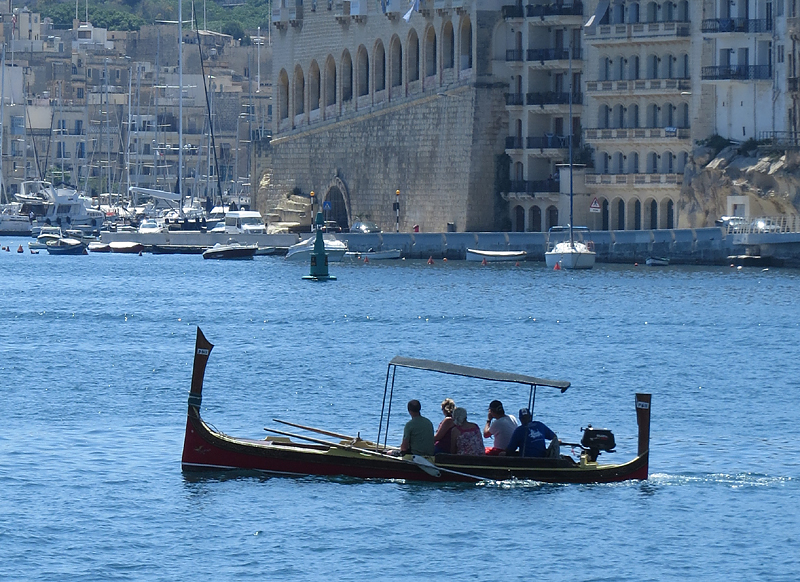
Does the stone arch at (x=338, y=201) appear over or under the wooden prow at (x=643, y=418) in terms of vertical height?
over

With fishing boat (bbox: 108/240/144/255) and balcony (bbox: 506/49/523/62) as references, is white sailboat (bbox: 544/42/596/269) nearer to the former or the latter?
balcony (bbox: 506/49/523/62)

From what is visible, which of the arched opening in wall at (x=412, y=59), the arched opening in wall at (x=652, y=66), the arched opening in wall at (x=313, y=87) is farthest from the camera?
the arched opening in wall at (x=313, y=87)

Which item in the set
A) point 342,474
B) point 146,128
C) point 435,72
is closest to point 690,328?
point 342,474

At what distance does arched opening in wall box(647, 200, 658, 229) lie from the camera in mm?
81188

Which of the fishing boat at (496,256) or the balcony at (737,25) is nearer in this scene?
the balcony at (737,25)

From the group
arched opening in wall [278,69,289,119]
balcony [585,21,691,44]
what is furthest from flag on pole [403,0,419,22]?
arched opening in wall [278,69,289,119]

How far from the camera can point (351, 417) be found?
1344 inches

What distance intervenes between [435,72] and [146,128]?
49.8m

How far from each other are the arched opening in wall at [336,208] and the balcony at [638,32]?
20.1m

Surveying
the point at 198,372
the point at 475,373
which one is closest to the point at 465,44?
the point at 475,373

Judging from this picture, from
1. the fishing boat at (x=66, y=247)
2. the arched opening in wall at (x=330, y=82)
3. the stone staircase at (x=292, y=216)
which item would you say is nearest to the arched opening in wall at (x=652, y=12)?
the arched opening in wall at (x=330, y=82)

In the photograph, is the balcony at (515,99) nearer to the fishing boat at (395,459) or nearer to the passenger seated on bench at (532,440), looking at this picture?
the fishing boat at (395,459)

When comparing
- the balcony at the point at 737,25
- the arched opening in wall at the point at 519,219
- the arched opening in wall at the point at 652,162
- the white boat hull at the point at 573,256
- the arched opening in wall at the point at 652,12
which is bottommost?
the white boat hull at the point at 573,256

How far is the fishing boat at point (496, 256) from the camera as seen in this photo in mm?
78688
